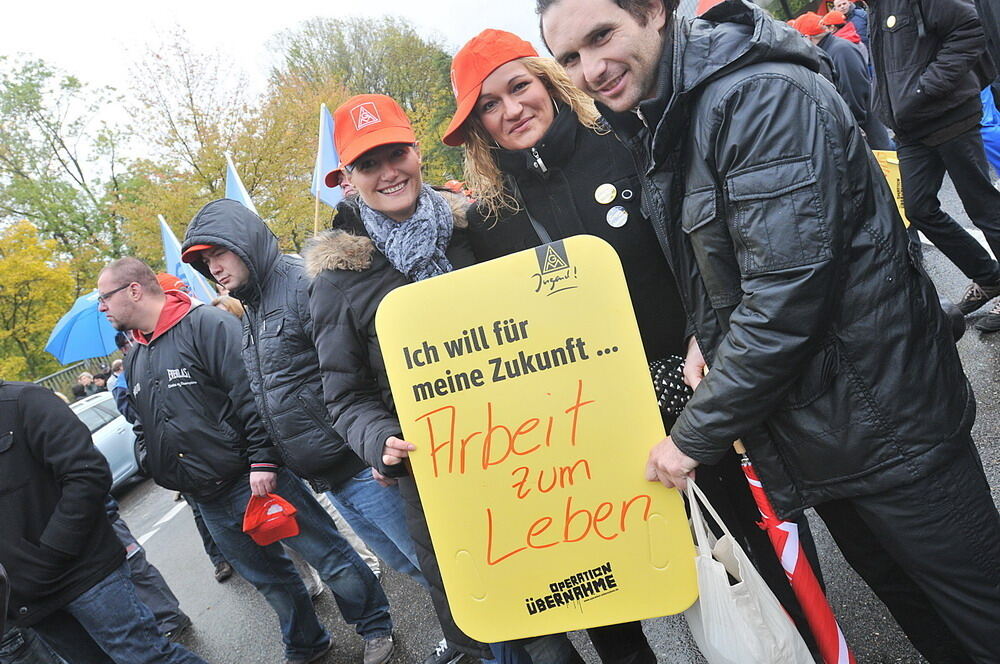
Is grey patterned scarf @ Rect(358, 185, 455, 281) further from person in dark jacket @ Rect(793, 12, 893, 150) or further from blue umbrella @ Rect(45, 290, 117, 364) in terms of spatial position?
blue umbrella @ Rect(45, 290, 117, 364)

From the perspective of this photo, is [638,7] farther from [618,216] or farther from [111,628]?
[111,628]

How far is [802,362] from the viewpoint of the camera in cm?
144

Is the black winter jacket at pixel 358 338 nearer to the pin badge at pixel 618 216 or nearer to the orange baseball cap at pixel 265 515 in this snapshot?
the pin badge at pixel 618 216

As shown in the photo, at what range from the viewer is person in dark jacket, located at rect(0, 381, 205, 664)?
8.89ft

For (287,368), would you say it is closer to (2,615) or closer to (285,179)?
(2,615)

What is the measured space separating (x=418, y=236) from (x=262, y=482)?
168 centimetres

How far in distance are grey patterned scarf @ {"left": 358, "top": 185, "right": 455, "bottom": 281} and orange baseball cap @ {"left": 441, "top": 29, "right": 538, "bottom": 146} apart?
21cm

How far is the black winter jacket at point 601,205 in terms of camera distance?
79.4 inches

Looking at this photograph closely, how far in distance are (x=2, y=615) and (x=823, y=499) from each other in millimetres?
2157

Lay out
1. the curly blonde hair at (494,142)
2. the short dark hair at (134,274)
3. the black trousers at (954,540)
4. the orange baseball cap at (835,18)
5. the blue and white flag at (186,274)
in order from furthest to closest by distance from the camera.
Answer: the blue and white flag at (186,274)
the orange baseball cap at (835,18)
the short dark hair at (134,274)
the curly blonde hair at (494,142)
the black trousers at (954,540)

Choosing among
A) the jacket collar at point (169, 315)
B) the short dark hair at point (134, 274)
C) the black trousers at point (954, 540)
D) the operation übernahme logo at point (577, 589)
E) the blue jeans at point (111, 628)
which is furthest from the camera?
the short dark hair at point (134, 274)

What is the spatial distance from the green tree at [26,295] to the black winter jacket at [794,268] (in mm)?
21959

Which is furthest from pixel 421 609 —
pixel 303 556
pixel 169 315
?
pixel 169 315

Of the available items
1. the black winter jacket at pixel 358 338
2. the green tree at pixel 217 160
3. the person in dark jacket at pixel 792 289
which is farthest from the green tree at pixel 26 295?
the person in dark jacket at pixel 792 289
